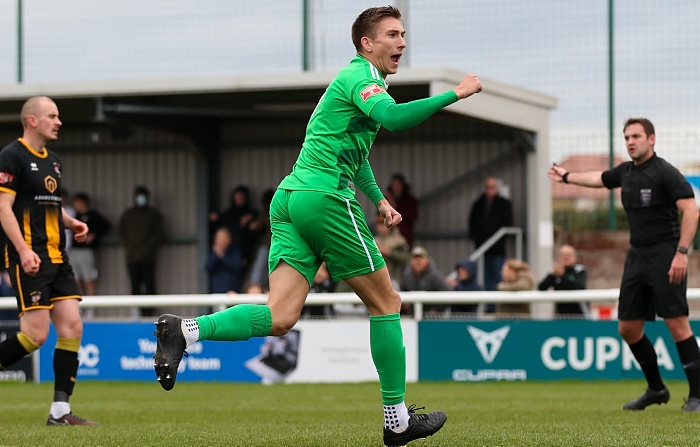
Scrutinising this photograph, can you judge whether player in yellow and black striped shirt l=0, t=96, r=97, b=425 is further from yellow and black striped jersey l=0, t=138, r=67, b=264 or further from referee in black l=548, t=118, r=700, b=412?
referee in black l=548, t=118, r=700, b=412

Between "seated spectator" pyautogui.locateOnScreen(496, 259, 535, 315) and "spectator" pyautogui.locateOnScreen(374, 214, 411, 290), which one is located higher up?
"spectator" pyautogui.locateOnScreen(374, 214, 411, 290)

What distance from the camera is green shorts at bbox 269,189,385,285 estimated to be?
6.05m

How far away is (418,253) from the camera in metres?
15.2

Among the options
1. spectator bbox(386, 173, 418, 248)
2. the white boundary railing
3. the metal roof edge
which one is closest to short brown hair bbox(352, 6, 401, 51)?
the white boundary railing

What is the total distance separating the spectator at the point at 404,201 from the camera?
17.4 metres

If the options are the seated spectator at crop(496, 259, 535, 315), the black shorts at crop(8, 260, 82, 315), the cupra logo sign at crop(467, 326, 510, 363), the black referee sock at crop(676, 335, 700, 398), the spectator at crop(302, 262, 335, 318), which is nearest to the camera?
the black shorts at crop(8, 260, 82, 315)

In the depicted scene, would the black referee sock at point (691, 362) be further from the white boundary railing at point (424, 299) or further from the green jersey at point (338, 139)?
the green jersey at point (338, 139)

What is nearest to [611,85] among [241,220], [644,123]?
[241,220]

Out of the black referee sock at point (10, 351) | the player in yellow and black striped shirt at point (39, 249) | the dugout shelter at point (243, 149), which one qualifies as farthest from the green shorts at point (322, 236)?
the dugout shelter at point (243, 149)

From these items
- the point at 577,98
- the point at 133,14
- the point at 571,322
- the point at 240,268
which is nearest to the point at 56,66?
the point at 133,14

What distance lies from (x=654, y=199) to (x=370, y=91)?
12.5 ft

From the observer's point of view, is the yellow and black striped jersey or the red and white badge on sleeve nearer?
the red and white badge on sleeve

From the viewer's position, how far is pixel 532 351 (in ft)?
44.1

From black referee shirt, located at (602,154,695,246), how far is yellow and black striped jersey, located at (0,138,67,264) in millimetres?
4194
